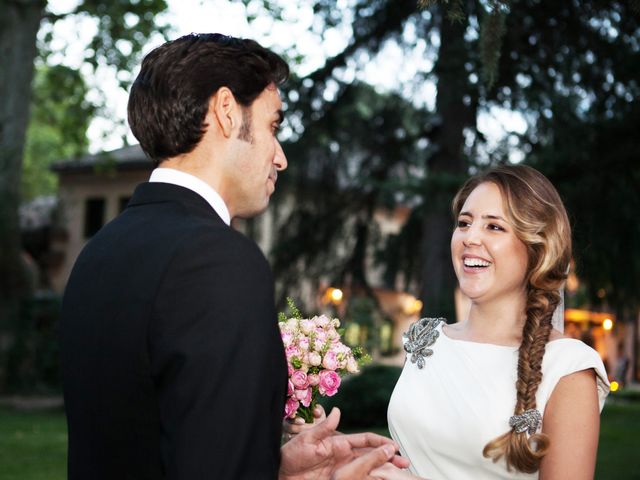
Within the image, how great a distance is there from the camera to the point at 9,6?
728 inches

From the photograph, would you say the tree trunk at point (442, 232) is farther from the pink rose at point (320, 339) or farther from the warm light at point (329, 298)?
the pink rose at point (320, 339)

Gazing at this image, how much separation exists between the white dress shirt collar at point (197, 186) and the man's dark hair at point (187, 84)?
0.21 ft

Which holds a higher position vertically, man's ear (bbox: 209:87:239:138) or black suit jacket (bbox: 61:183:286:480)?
man's ear (bbox: 209:87:239:138)

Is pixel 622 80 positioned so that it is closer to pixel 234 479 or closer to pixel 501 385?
pixel 501 385

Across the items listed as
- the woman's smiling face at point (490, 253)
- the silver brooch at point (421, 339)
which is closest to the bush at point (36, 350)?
the silver brooch at point (421, 339)

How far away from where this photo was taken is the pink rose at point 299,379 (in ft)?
9.67

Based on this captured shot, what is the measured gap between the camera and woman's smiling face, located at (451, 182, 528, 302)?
3.59 m

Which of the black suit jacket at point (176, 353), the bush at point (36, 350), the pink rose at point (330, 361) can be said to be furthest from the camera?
the bush at point (36, 350)

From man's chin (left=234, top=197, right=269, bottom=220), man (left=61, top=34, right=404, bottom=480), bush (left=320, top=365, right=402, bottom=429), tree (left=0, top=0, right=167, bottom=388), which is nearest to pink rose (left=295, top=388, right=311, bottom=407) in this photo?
man (left=61, top=34, right=404, bottom=480)

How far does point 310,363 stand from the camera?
303 cm

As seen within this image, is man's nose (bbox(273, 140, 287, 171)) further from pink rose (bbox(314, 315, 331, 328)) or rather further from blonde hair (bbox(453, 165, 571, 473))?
blonde hair (bbox(453, 165, 571, 473))

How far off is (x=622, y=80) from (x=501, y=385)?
6.64 m

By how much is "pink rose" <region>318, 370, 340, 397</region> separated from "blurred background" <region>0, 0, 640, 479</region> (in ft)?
5.41

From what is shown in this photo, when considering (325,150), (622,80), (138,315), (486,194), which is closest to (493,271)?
(486,194)
